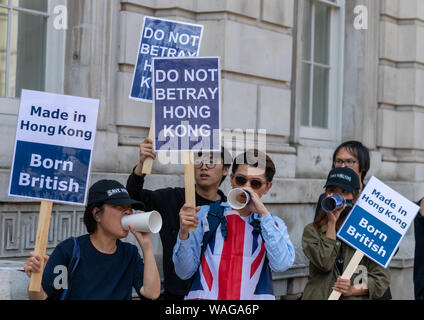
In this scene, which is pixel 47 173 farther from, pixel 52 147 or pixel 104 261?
pixel 104 261

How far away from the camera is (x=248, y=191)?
4.42 m

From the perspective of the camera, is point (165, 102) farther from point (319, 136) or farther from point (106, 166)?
point (319, 136)

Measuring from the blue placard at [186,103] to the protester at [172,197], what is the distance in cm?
57

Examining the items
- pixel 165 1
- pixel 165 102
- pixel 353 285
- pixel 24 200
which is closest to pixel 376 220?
pixel 353 285

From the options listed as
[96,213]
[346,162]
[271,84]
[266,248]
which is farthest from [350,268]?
[271,84]

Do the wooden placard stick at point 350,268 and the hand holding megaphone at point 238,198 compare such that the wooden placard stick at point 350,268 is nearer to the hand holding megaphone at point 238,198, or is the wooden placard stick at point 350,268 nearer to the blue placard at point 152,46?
the hand holding megaphone at point 238,198

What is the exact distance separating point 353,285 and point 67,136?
1981mm

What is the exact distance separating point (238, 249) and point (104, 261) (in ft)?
2.36

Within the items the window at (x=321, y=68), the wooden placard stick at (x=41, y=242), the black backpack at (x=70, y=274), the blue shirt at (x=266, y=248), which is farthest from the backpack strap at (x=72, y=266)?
the window at (x=321, y=68)

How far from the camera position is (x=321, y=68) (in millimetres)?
10469

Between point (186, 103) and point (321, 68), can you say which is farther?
point (321, 68)

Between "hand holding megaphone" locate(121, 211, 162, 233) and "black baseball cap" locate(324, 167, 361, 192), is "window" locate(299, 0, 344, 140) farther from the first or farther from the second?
"hand holding megaphone" locate(121, 211, 162, 233)

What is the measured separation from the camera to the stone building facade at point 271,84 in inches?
270

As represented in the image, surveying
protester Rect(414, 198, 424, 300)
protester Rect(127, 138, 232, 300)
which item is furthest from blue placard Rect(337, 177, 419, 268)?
protester Rect(127, 138, 232, 300)
